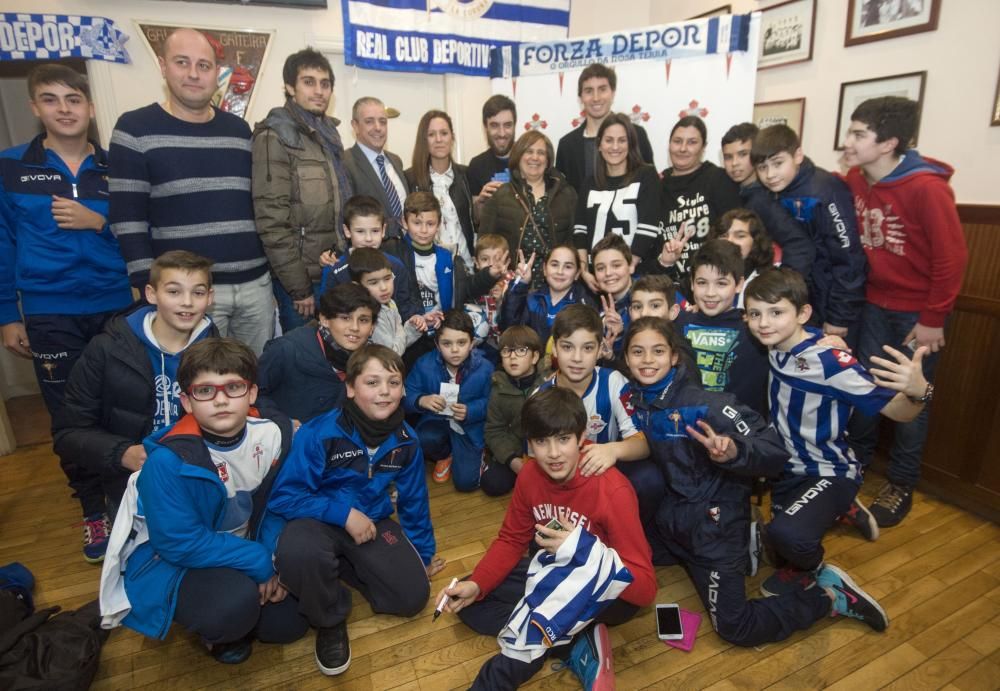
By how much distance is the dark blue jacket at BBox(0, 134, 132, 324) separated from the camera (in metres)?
2.27

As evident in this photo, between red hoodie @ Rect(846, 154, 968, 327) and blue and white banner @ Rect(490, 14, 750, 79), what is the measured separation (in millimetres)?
1494

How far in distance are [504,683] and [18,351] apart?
8.02 ft

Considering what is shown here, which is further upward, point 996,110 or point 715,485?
point 996,110

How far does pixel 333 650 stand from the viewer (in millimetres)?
1750

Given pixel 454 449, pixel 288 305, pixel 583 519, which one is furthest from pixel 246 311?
pixel 583 519

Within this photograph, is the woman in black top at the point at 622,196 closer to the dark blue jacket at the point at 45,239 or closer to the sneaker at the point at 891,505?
the sneaker at the point at 891,505

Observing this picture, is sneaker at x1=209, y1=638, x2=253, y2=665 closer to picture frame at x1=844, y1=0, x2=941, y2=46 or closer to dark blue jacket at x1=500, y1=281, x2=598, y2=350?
dark blue jacket at x1=500, y1=281, x2=598, y2=350

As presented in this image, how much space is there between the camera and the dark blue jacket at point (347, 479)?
183 cm

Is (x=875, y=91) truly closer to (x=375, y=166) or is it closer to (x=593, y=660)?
(x=375, y=166)

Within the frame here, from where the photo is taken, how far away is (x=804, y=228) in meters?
2.54

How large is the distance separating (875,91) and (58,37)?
473cm

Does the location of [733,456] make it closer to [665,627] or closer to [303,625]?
[665,627]

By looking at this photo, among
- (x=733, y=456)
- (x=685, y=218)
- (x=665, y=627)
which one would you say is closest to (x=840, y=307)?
(x=685, y=218)

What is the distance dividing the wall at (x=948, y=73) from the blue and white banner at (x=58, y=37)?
14.2ft
